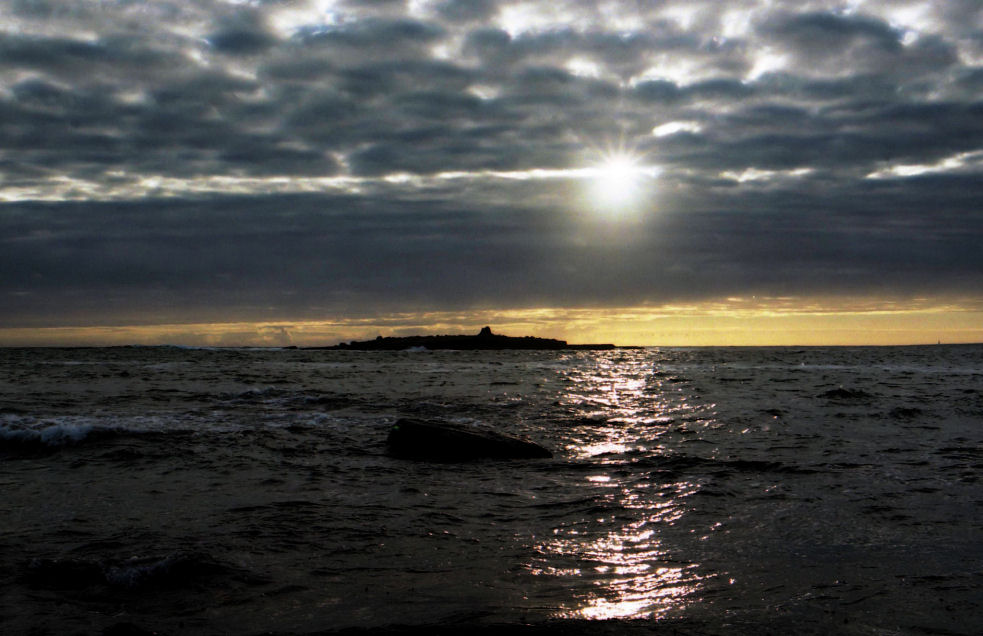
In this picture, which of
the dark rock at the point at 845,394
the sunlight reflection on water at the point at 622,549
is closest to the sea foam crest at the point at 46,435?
the sunlight reflection on water at the point at 622,549

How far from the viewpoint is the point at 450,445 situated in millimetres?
14031

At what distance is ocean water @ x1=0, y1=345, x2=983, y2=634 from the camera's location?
5.78m

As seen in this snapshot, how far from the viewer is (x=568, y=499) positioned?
10.0 m

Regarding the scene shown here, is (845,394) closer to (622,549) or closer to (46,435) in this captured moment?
(622,549)

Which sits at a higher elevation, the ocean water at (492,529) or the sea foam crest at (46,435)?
the sea foam crest at (46,435)

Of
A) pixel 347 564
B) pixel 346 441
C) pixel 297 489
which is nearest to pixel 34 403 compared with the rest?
pixel 346 441

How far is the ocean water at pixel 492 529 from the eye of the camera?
5.78 m

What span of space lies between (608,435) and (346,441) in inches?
252

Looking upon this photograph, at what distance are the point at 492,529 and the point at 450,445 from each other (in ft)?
18.6

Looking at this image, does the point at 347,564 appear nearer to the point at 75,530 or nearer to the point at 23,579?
the point at 23,579

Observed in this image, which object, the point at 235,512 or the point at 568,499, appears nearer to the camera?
the point at 235,512

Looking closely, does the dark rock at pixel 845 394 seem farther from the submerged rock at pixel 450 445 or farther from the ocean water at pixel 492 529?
the submerged rock at pixel 450 445

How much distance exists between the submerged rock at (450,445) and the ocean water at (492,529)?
51 centimetres

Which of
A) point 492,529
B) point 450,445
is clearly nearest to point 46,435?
point 450,445
